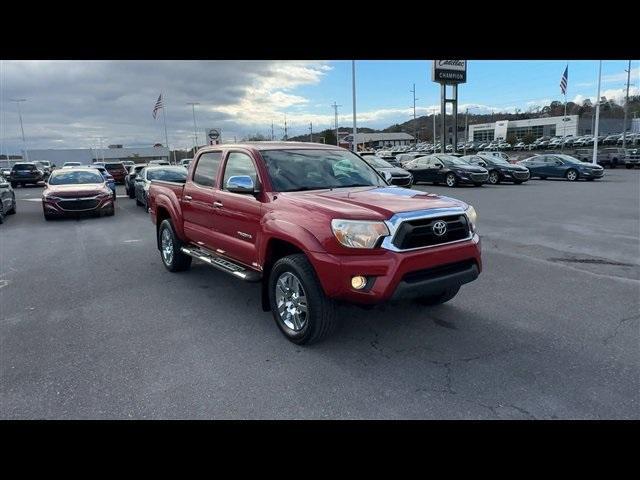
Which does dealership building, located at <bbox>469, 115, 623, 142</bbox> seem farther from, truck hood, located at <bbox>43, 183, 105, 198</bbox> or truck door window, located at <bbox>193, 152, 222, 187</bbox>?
truck door window, located at <bbox>193, 152, 222, 187</bbox>

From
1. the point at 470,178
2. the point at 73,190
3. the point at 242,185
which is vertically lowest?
the point at 470,178

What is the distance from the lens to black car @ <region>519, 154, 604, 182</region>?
2455 centimetres

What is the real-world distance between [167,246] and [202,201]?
1.75m

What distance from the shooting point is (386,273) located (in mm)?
3705

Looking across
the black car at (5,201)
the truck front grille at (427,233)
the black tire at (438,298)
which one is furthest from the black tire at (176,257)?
the black car at (5,201)

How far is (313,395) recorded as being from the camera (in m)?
3.37

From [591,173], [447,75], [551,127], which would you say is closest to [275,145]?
[591,173]

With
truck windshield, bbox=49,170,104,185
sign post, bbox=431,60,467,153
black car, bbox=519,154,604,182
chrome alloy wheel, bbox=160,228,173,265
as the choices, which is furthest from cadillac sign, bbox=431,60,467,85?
chrome alloy wheel, bbox=160,228,173,265

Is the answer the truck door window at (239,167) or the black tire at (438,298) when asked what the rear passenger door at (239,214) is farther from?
the black tire at (438,298)

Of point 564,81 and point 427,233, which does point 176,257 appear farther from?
point 564,81

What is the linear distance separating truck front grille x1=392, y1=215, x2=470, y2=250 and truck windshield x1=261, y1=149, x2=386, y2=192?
133 centimetres
